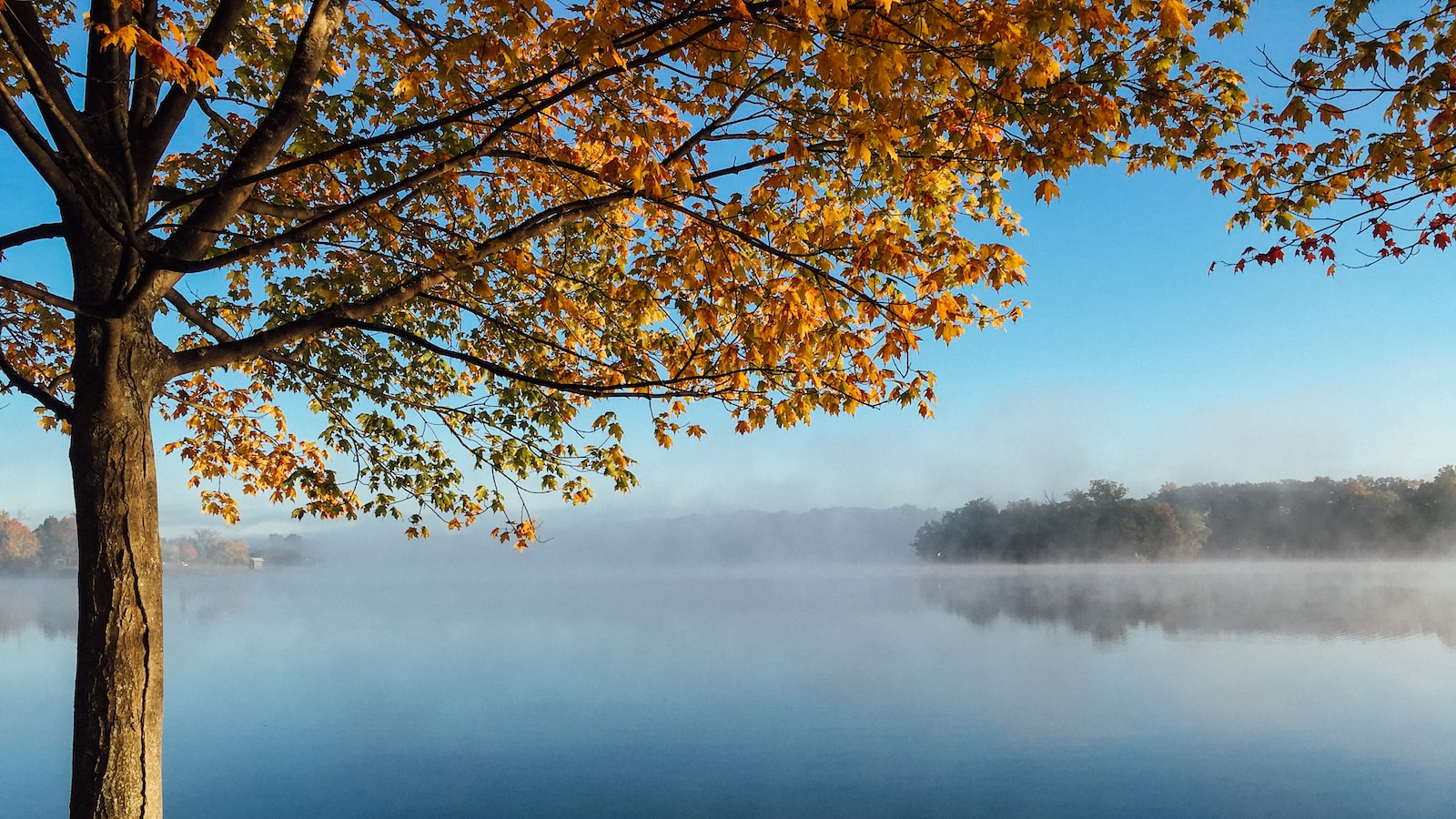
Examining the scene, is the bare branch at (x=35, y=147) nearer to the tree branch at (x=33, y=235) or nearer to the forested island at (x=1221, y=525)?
the tree branch at (x=33, y=235)

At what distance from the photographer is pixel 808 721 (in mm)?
19062

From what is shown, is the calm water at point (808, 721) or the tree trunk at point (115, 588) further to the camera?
the calm water at point (808, 721)

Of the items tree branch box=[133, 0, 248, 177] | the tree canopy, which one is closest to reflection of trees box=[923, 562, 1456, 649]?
the tree canopy

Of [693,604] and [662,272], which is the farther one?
[693,604]

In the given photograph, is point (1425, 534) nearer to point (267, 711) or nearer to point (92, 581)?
point (267, 711)

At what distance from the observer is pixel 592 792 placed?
14258mm

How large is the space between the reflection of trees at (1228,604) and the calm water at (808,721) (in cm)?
59

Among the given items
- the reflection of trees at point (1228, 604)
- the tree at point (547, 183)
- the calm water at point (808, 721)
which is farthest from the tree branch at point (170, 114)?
the reflection of trees at point (1228, 604)

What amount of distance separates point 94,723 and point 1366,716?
2306cm

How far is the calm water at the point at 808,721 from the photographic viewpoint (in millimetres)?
13945

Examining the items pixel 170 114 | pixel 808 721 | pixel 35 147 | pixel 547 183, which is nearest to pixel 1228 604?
pixel 808 721

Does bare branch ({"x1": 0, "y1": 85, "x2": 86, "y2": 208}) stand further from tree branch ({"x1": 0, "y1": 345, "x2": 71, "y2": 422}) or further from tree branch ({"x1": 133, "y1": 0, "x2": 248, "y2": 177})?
tree branch ({"x1": 0, "y1": 345, "x2": 71, "y2": 422})

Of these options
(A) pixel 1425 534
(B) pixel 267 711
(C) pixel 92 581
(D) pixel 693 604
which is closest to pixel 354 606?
(D) pixel 693 604

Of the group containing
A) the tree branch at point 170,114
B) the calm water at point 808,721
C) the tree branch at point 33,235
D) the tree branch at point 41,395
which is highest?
the tree branch at point 170,114
